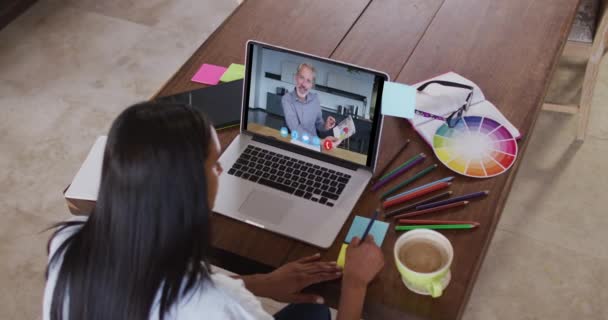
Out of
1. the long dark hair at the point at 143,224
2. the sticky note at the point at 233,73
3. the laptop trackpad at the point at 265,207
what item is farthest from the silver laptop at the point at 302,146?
the long dark hair at the point at 143,224

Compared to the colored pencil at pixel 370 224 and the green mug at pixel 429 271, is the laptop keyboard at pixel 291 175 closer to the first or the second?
the colored pencil at pixel 370 224

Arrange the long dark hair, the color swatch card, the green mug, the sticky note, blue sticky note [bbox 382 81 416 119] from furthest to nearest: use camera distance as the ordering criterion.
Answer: the sticky note, blue sticky note [bbox 382 81 416 119], the color swatch card, the green mug, the long dark hair

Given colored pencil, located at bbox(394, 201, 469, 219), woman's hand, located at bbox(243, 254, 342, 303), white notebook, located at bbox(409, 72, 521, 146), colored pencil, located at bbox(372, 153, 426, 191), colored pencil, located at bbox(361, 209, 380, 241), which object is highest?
white notebook, located at bbox(409, 72, 521, 146)

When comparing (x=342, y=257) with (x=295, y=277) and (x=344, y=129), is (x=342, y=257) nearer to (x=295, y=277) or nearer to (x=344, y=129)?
(x=295, y=277)

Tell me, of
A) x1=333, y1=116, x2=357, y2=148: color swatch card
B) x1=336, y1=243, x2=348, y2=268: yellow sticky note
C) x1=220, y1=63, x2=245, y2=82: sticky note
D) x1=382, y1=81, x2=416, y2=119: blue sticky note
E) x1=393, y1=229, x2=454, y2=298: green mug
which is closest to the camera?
x1=393, y1=229, x2=454, y2=298: green mug

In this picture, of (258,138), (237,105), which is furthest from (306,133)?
(237,105)

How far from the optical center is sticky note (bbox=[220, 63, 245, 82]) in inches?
60.8

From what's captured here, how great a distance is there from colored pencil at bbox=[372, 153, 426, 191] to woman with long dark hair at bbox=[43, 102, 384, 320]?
42 cm

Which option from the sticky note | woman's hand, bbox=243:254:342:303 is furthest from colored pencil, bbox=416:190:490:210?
the sticky note

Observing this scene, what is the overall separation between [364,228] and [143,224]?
1.67 feet

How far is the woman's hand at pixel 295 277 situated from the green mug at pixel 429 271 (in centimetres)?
13

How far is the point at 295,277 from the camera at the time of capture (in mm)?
1139

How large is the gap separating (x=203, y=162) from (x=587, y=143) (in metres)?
1.88

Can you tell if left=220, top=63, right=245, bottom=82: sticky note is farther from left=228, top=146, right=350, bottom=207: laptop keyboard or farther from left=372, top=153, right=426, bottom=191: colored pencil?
left=372, top=153, right=426, bottom=191: colored pencil
